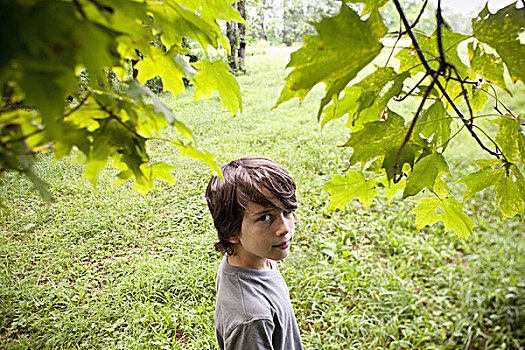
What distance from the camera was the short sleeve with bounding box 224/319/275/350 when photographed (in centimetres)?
116

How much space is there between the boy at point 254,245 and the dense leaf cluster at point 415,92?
1.19ft

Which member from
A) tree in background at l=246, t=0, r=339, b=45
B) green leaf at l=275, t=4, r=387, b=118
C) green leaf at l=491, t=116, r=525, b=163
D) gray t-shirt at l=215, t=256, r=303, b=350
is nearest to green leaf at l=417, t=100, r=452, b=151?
green leaf at l=491, t=116, r=525, b=163

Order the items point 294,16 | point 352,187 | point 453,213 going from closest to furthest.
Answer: point 453,213 < point 352,187 < point 294,16

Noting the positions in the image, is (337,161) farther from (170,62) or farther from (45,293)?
(170,62)

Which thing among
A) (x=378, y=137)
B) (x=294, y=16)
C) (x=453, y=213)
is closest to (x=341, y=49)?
(x=378, y=137)

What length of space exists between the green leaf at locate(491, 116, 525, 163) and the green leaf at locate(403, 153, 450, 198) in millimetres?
151

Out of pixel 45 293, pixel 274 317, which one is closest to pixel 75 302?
pixel 45 293

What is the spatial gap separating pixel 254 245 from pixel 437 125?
782 mm

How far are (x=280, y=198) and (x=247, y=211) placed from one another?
14 cm

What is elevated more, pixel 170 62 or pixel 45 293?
pixel 170 62

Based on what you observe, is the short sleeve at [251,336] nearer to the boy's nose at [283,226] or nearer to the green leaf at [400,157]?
the boy's nose at [283,226]

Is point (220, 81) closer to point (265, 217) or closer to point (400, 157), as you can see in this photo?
point (400, 157)

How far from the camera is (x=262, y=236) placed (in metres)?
1.33

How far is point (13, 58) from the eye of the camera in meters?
0.27
